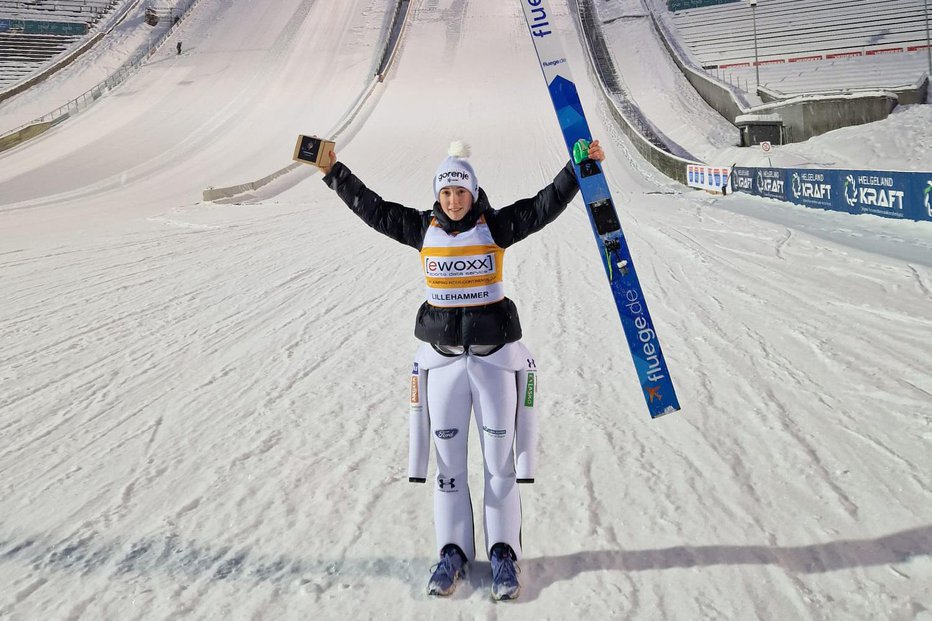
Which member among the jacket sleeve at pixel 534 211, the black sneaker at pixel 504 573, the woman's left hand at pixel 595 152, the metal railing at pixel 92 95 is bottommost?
the black sneaker at pixel 504 573

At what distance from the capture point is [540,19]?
369 cm

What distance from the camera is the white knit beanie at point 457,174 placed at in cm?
271

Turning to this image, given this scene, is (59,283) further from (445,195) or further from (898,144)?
(898,144)

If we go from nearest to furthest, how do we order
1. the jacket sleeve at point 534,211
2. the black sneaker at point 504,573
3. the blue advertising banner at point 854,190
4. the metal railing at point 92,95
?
the black sneaker at point 504,573
the jacket sleeve at point 534,211
the blue advertising banner at point 854,190
the metal railing at point 92,95

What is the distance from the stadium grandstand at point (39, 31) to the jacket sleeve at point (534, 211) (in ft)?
120

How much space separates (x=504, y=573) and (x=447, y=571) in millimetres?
229

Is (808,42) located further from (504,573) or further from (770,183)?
(504,573)

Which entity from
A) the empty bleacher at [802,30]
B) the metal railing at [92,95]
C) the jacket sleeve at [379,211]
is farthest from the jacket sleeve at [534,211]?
the empty bleacher at [802,30]

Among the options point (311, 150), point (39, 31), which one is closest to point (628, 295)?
point (311, 150)

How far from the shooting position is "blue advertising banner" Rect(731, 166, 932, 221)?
10.8 meters

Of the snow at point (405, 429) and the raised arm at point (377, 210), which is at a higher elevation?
the raised arm at point (377, 210)

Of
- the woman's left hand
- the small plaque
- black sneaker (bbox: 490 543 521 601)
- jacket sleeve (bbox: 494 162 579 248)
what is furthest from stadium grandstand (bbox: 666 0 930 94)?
black sneaker (bbox: 490 543 521 601)

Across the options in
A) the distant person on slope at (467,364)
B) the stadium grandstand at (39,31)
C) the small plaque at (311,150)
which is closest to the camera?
the distant person on slope at (467,364)

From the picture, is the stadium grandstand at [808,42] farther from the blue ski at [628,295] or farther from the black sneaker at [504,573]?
the black sneaker at [504,573]
